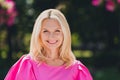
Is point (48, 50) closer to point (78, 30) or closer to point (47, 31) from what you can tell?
point (47, 31)

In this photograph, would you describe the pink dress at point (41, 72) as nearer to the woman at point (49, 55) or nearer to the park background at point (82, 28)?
the woman at point (49, 55)

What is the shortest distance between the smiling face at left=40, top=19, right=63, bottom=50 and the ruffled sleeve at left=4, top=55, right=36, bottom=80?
0.22 m

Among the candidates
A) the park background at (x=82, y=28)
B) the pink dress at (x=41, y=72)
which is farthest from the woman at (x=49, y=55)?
the park background at (x=82, y=28)

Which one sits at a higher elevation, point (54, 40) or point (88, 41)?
point (54, 40)

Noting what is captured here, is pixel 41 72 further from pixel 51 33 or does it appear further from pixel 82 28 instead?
pixel 82 28

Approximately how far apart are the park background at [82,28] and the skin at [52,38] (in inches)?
282

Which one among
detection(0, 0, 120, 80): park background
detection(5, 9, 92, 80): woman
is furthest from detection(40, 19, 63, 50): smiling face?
detection(0, 0, 120, 80): park background

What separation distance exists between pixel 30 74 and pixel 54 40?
1.19ft

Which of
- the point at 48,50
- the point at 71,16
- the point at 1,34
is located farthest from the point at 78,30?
the point at 48,50

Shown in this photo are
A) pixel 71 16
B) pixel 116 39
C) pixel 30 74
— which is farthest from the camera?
pixel 116 39

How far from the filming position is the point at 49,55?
4992 millimetres

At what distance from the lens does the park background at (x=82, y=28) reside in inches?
501

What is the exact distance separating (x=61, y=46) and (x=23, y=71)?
1.31ft

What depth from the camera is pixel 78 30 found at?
530 inches
